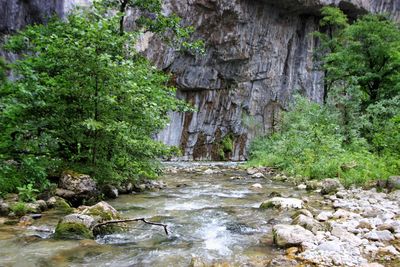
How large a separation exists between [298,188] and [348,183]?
128cm

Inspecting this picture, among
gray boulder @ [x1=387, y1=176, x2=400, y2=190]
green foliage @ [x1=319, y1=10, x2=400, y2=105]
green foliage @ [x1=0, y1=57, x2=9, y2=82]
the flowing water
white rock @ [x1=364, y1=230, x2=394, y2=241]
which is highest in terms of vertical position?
green foliage @ [x1=319, y1=10, x2=400, y2=105]

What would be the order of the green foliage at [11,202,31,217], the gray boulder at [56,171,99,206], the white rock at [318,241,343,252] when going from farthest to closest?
1. the gray boulder at [56,171,99,206]
2. the green foliage at [11,202,31,217]
3. the white rock at [318,241,343,252]

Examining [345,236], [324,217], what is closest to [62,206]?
[324,217]

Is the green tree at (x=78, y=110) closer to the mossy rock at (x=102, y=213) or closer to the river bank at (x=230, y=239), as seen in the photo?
the river bank at (x=230, y=239)

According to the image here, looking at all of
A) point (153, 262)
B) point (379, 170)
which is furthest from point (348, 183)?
point (153, 262)

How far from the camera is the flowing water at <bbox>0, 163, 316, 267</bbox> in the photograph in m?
3.73

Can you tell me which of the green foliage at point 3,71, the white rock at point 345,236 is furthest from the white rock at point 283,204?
the green foliage at point 3,71

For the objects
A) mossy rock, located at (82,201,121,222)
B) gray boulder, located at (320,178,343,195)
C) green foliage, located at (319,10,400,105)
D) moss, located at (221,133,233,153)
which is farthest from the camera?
moss, located at (221,133,233,153)

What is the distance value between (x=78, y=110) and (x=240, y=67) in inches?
838

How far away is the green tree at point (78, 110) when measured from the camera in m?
6.07

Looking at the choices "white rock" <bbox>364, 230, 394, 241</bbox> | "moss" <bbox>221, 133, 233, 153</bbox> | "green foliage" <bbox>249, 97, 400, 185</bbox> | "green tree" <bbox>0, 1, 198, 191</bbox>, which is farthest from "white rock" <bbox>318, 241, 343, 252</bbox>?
"moss" <bbox>221, 133, 233, 153</bbox>

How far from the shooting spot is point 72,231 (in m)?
4.45

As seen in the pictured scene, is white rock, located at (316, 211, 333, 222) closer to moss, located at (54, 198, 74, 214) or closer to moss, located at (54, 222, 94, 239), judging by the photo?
moss, located at (54, 222, 94, 239)

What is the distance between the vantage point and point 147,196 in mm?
8055
